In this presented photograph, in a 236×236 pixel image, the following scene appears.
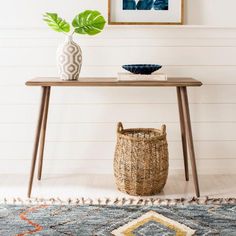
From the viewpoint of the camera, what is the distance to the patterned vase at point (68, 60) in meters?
2.43

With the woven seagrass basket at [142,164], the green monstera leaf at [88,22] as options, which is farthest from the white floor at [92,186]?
the green monstera leaf at [88,22]

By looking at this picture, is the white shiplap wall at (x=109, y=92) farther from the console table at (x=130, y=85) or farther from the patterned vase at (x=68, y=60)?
the patterned vase at (x=68, y=60)

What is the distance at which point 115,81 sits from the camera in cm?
240

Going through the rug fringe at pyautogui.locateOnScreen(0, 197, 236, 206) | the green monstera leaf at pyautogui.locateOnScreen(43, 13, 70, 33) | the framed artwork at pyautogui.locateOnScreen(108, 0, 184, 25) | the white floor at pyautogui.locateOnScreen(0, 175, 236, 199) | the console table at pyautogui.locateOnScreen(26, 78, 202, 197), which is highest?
the framed artwork at pyautogui.locateOnScreen(108, 0, 184, 25)

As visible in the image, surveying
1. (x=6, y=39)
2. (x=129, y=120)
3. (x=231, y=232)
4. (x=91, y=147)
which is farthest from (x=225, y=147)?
(x=6, y=39)

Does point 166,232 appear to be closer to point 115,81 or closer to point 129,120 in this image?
point 115,81

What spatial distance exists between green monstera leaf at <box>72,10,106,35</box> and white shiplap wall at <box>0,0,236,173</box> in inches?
10.5

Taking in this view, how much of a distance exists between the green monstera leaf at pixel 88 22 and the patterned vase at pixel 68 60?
0.10 metres

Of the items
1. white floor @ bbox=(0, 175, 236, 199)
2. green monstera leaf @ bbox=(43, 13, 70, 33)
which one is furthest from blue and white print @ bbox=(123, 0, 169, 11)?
white floor @ bbox=(0, 175, 236, 199)

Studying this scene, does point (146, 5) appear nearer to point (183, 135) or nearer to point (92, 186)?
point (183, 135)

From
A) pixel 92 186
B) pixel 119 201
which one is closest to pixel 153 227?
pixel 119 201

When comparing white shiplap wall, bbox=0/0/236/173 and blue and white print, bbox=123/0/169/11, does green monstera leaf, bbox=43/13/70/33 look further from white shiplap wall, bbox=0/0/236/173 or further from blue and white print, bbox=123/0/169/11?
blue and white print, bbox=123/0/169/11

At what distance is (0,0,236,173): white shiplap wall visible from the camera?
2.75 metres

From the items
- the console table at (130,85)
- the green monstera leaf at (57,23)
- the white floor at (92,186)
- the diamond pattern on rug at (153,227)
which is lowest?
the diamond pattern on rug at (153,227)
